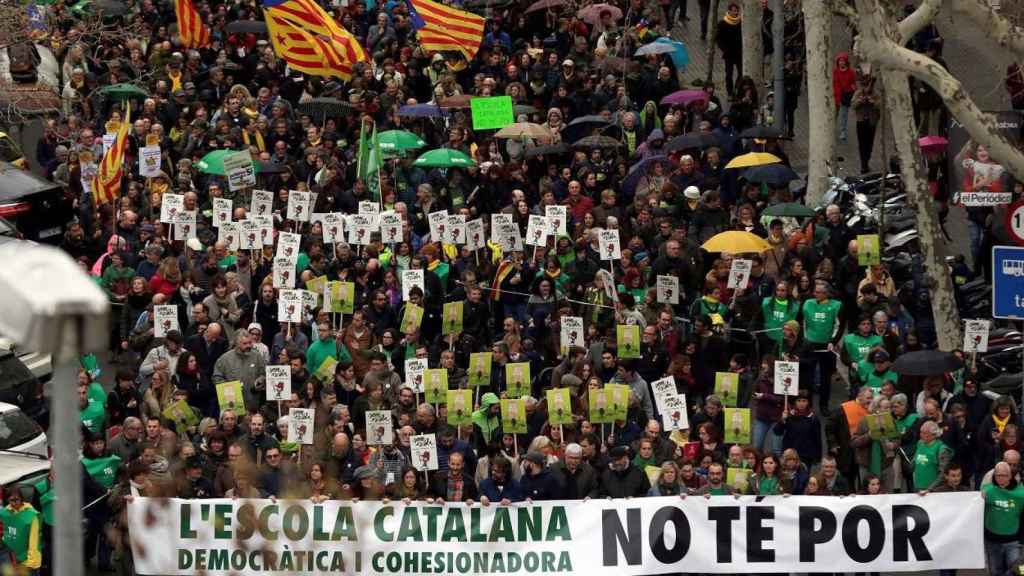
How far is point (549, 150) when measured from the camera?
26.7 m

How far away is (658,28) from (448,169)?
10.3 metres

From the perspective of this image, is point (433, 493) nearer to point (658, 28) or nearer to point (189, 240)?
point (189, 240)

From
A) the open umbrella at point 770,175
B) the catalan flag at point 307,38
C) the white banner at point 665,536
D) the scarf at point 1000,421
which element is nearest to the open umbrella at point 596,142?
the open umbrella at point 770,175

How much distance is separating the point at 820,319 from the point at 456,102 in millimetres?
8536

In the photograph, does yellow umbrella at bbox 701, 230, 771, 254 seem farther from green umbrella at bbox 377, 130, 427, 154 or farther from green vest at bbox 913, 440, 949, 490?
green umbrella at bbox 377, 130, 427, 154

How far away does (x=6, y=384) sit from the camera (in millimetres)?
21547

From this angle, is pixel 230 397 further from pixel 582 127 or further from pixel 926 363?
pixel 582 127

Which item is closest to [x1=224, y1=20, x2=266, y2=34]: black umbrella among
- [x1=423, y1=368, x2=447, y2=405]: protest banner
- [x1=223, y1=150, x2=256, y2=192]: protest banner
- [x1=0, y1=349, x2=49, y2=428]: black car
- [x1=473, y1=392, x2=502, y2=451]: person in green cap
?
[x1=223, y1=150, x2=256, y2=192]: protest banner

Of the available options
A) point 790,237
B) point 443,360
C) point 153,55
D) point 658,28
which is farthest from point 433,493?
point 658,28

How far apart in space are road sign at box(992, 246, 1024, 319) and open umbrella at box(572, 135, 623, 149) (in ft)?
28.4

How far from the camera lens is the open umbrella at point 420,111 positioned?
92.7ft

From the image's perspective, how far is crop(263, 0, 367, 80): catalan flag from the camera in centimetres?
2925

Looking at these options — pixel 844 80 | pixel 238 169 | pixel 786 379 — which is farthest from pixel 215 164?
pixel 844 80

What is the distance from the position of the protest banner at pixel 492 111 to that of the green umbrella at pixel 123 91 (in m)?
5.62
